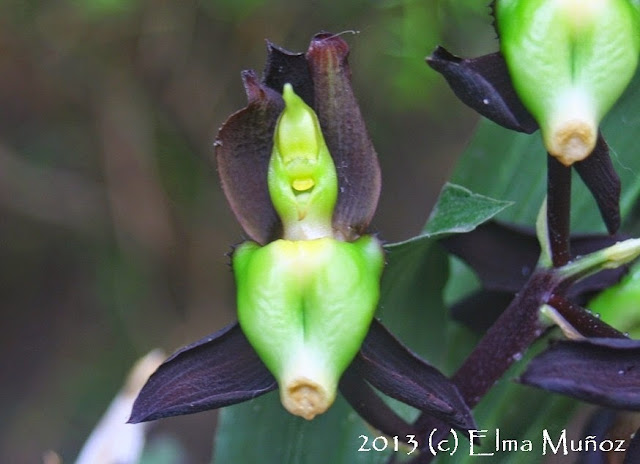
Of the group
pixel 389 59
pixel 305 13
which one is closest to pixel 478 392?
pixel 389 59

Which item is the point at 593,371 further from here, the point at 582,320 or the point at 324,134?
the point at 324,134

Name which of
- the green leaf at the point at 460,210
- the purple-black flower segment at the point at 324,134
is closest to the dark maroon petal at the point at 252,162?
the purple-black flower segment at the point at 324,134

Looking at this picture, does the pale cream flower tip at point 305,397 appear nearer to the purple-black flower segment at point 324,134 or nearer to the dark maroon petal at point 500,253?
the purple-black flower segment at point 324,134

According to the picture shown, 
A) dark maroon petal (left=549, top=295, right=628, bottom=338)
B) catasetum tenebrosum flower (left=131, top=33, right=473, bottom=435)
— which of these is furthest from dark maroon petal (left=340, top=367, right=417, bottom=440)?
dark maroon petal (left=549, top=295, right=628, bottom=338)

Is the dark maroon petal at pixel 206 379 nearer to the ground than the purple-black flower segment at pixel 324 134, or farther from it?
nearer to the ground

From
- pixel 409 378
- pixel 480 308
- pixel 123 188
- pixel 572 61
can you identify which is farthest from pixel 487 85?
pixel 123 188

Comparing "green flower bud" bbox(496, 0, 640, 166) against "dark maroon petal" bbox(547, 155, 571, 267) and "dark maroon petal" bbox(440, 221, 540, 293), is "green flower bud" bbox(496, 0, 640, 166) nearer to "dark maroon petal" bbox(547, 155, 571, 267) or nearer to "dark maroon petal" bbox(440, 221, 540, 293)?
"dark maroon petal" bbox(547, 155, 571, 267)

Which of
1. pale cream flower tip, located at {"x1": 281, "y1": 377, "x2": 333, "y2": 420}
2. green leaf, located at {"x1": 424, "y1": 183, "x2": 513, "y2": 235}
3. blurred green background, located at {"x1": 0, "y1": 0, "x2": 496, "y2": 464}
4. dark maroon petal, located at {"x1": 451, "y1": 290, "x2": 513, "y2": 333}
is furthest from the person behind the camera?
blurred green background, located at {"x1": 0, "y1": 0, "x2": 496, "y2": 464}

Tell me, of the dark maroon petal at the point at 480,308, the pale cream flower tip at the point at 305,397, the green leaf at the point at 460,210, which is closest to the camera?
the pale cream flower tip at the point at 305,397
